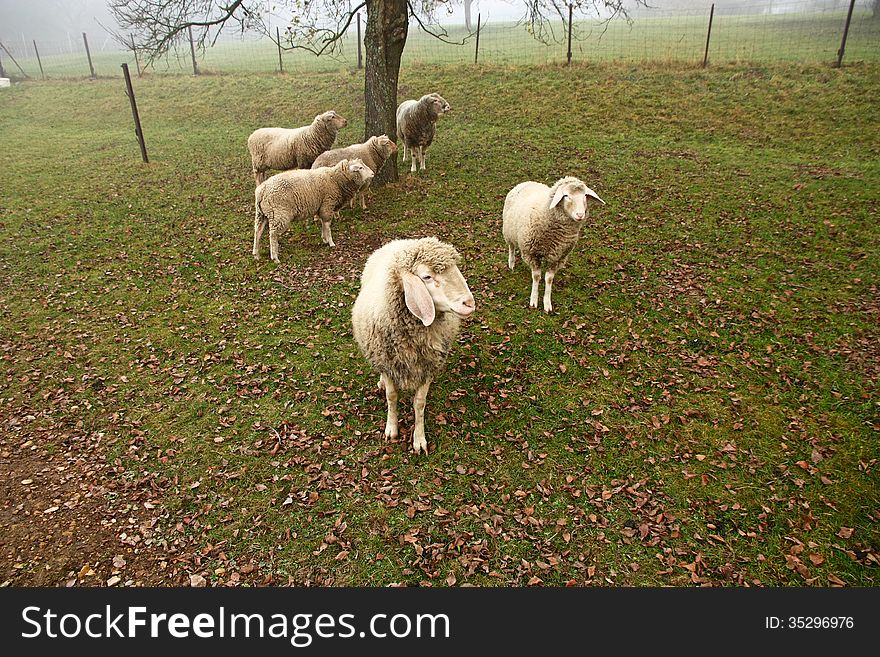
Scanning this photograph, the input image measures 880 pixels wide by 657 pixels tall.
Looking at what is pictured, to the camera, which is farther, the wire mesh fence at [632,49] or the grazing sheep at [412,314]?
the wire mesh fence at [632,49]

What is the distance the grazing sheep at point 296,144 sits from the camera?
12.4m

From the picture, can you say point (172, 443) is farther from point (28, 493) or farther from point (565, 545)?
point (565, 545)

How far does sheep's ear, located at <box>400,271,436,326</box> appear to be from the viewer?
4457 millimetres

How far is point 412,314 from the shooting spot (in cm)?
487

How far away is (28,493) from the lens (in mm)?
5066

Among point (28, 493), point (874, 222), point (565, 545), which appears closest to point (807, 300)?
point (874, 222)

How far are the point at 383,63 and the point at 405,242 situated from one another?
338 inches

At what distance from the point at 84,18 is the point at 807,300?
4646 inches

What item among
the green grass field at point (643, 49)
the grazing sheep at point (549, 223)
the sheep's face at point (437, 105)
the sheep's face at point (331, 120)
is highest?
the green grass field at point (643, 49)

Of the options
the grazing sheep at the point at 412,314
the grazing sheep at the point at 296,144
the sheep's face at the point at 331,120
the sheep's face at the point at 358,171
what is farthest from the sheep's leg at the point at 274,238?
the grazing sheep at the point at 412,314

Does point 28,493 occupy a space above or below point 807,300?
below

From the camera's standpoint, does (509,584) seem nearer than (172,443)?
Yes

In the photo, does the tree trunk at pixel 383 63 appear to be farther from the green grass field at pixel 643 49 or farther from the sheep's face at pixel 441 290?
the sheep's face at pixel 441 290

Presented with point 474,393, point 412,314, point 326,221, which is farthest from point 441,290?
point 326,221
